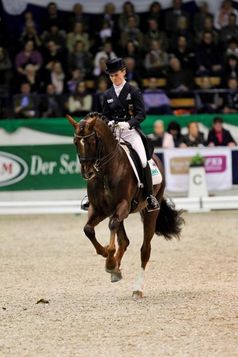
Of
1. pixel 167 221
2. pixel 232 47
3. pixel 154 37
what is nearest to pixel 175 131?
pixel 154 37

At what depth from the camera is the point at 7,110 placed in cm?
1991

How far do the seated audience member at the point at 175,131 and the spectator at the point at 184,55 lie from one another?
3124 millimetres

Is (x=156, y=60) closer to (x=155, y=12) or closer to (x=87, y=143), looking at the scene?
(x=155, y=12)

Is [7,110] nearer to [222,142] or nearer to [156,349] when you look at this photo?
[222,142]

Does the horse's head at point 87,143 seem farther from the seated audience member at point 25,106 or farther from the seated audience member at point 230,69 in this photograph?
the seated audience member at point 230,69

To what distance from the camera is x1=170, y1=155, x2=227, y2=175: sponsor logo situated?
1867 centimetres

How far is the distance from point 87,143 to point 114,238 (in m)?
0.98

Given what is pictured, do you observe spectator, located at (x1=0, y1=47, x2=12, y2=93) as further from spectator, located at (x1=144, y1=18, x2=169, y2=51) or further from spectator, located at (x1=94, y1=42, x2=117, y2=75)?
spectator, located at (x1=144, y1=18, x2=169, y2=51)

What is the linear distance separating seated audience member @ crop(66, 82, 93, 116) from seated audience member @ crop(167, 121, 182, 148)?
6.02ft

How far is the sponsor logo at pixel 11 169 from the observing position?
1891 centimetres

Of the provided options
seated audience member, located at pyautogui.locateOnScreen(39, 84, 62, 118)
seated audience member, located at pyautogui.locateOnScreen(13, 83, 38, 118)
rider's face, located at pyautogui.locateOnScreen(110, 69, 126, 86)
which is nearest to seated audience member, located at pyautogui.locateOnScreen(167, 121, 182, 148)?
seated audience member, located at pyautogui.locateOnScreen(39, 84, 62, 118)

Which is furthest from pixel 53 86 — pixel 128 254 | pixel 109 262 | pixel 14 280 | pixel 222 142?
pixel 109 262

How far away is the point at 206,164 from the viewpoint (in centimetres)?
1867

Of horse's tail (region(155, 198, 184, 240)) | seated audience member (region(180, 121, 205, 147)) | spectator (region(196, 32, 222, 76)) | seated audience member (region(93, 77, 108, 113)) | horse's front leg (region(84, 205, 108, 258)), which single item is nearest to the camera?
horse's front leg (region(84, 205, 108, 258))
